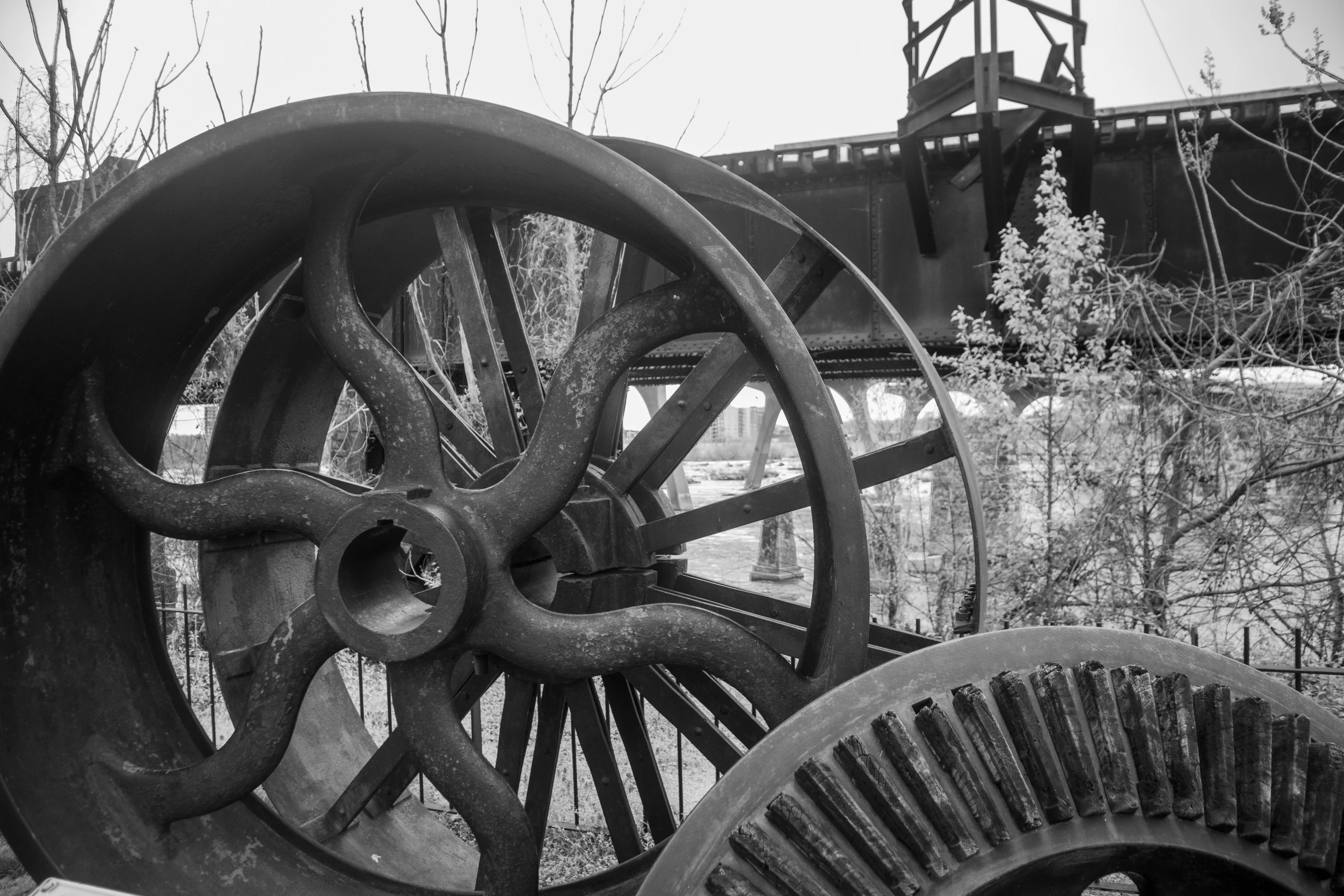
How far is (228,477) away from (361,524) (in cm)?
51

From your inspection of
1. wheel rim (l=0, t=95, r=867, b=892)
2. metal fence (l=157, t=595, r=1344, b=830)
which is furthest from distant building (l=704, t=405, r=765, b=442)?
wheel rim (l=0, t=95, r=867, b=892)

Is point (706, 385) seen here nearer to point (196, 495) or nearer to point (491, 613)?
point (491, 613)

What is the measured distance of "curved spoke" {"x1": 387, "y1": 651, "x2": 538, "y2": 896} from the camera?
212 centimetres

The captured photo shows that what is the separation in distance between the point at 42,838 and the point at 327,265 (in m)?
1.46

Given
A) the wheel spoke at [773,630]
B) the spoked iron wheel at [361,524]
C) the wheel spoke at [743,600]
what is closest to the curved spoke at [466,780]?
the spoked iron wheel at [361,524]

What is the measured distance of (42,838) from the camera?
2154 mm

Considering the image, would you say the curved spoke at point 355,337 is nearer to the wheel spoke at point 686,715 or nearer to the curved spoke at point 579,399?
the curved spoke at point 579,399

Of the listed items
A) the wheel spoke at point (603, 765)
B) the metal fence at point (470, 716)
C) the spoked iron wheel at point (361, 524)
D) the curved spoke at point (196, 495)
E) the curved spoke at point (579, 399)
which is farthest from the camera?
the metal fence at point (470, 716)

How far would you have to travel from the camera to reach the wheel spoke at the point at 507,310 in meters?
2.96

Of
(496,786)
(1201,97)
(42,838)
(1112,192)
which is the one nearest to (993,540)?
(1112,192)

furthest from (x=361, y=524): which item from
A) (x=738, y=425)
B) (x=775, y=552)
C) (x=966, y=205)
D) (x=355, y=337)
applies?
(x=738, y=425)

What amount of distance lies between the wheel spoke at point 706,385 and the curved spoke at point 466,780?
99cm

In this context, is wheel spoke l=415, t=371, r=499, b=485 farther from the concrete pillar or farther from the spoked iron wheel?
the concrete pillar

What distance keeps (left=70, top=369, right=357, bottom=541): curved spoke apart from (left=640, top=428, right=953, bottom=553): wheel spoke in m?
1.04
